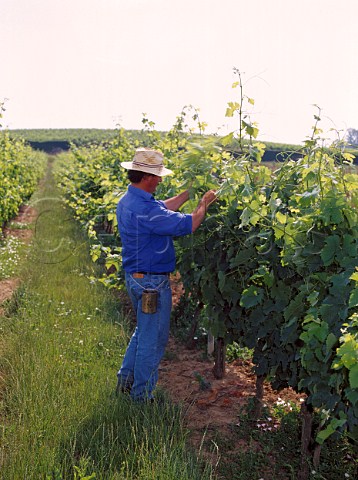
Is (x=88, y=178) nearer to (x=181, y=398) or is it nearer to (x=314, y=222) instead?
(x=181, y=398)

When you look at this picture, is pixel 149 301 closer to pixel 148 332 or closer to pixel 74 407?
pixel 148 332

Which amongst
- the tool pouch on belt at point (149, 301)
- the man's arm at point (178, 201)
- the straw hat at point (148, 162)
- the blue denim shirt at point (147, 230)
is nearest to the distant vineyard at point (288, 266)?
the man's arm at point (178, 201)

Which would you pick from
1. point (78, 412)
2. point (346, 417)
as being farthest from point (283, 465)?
point (78, 412)

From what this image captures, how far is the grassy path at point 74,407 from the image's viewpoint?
3.32 metres

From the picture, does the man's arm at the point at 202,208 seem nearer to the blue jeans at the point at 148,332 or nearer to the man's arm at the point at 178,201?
the man's arm at the point at 178,201

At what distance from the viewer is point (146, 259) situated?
4.26 meters

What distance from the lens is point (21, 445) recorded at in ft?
11.3

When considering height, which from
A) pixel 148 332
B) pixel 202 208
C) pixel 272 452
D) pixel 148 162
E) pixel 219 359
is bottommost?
pixel 272 452

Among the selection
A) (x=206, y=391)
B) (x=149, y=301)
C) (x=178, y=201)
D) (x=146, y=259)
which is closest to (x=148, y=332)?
(x=149, y=301)

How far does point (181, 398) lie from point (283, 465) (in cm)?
119

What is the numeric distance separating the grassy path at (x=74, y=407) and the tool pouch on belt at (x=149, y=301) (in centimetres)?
70

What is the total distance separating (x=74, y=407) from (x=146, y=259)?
1.21 m

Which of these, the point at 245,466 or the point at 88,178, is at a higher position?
the point at 88,178

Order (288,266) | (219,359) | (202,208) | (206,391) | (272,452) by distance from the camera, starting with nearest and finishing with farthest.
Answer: (288,266), (272,452), (202,208), (206,391), (219,359)
